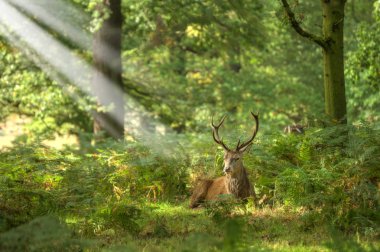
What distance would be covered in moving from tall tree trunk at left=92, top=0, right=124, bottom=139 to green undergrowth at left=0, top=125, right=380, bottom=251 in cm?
569

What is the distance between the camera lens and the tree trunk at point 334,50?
36.1 ft

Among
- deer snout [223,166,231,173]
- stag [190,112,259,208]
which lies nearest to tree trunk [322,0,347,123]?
stag [190,112,259,208]

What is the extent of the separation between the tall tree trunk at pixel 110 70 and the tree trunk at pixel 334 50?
751 centimetres

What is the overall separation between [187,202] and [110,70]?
7.68m

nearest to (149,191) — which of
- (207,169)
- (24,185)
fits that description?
(207,169)

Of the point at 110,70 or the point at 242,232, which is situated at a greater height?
the point at 110,70

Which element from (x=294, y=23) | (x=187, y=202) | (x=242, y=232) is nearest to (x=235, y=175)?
(x=187, y=202)

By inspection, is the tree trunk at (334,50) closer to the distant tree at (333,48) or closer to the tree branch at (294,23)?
the distant tree at (333,48)

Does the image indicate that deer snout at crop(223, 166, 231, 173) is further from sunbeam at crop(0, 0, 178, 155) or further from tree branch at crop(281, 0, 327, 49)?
sunbeam at crop(0, 0, 178, 155)

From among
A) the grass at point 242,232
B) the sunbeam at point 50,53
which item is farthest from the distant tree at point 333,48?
the sunbeam at point 50,53

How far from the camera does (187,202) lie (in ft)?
35.6

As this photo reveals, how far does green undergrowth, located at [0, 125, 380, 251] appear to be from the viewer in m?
6.68

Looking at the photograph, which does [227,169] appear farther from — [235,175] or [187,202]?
[187,202]

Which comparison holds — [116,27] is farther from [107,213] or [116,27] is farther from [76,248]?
[76,248]
